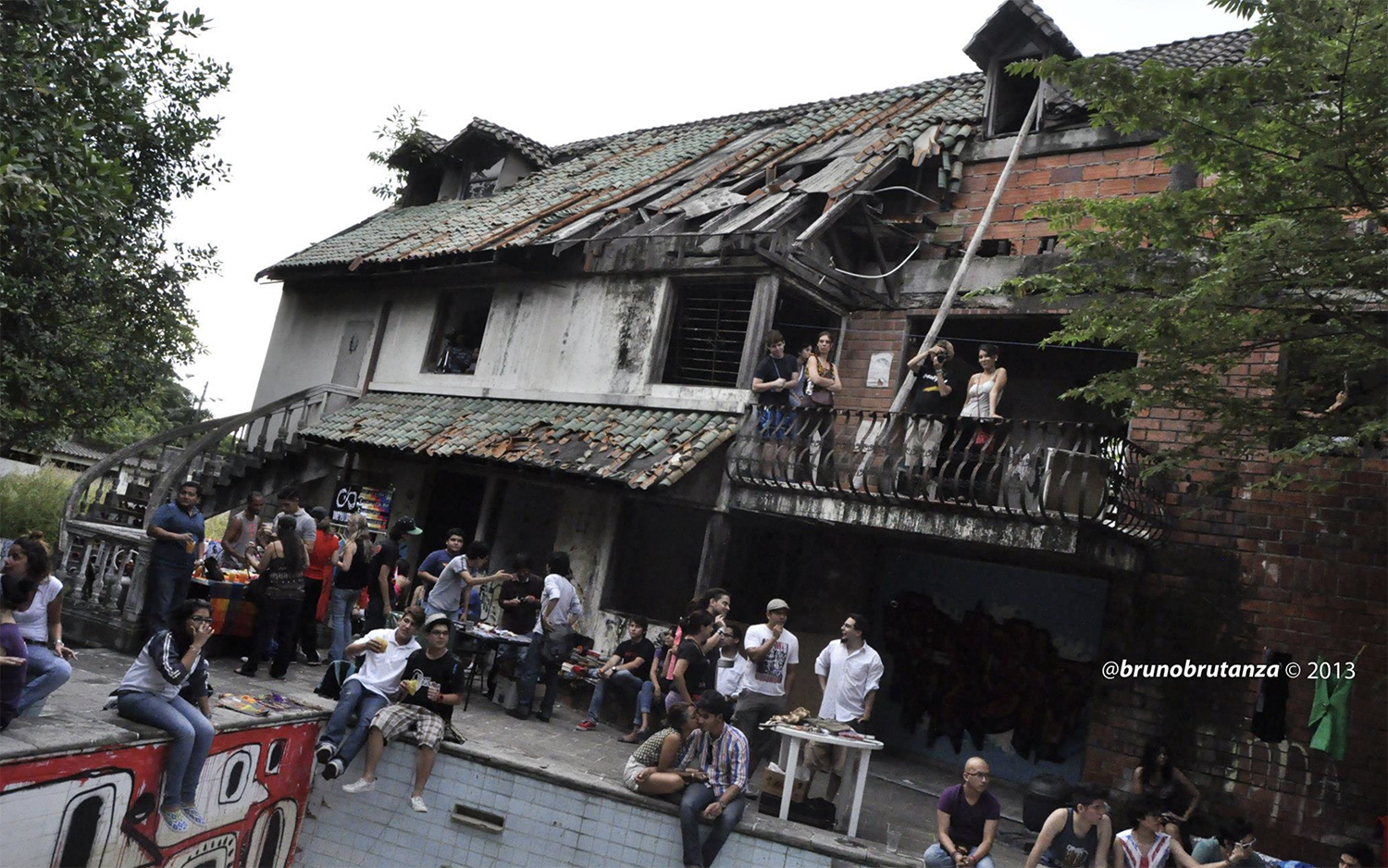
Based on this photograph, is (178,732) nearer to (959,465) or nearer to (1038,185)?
(959,465)

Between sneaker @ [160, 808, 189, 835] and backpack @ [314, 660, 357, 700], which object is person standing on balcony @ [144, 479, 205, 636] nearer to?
backpack @ [314, 660, 357, 700]

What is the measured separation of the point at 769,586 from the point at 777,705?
12.3 ft

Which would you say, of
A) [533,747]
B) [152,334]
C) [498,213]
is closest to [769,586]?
[533,747]

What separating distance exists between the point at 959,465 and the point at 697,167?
7.91 m

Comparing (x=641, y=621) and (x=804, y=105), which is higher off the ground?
(x=804, y=105)

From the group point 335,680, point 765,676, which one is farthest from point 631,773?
point 335,680

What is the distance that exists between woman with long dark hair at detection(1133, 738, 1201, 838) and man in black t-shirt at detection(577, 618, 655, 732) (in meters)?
4.69

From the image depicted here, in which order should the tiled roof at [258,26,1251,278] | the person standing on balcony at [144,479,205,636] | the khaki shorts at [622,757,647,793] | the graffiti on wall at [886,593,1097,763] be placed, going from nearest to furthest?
1. the khaki shorts at [622,757,647,793]
2. the person standing on balcony at [144,479,205,636]
3. the graffiti on wall at [886,593,1097,763]
4. the tiled roof at [258,26,1251,278]

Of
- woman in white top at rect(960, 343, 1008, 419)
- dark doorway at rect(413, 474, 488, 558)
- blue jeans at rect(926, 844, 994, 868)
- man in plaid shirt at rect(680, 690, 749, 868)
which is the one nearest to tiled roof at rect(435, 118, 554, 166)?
dark doorway at rect(413, 474, 488, 558)

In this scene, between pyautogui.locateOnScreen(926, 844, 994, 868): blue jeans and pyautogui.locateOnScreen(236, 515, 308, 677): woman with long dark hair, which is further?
pyautogui.locateOnScreen(236, 515, 308, 677): woman with long dark hair

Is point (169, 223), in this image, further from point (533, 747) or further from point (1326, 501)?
point (1326, 501)

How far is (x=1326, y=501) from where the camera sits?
31.3ft

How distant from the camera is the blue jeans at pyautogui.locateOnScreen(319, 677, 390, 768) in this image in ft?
27.3

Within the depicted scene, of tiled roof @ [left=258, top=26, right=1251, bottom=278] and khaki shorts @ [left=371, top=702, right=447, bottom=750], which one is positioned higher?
tiled roof @ [left=258, top=26, right=1251, bottom=278]
